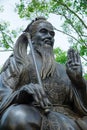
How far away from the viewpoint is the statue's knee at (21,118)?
5.05 meters

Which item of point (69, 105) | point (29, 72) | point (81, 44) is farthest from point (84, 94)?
point (81, 44)

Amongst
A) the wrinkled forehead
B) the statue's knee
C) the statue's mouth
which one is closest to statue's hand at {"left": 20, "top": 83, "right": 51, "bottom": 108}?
the statue's knee

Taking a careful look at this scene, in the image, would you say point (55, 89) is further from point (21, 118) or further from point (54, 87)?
point (21, 118)

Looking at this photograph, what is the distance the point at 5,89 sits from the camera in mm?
5707

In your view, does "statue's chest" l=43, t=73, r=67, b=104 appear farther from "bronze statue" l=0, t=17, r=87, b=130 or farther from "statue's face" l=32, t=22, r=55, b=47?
"statue's face" l=32, t=22, r=55, b=47

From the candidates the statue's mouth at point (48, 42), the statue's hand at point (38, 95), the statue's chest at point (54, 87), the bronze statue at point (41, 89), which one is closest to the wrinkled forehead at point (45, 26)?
the bronze statue at point (41, 89)

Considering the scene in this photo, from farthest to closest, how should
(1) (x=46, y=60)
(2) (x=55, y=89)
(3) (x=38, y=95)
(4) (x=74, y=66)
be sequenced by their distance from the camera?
(1) (x=46, y=60), (2) (x=55, y=89), (4) (x=74, y=66), (3) (x=38, y=95)

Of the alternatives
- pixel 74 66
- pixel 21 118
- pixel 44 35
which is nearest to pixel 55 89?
pixel 74 66

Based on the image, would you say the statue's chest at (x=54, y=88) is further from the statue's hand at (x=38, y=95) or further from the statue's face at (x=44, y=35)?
the statue's hand at (x=38, y=95)

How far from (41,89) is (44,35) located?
119 cm

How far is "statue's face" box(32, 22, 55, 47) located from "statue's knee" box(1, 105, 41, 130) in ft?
3.84

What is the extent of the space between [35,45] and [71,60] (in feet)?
2.46

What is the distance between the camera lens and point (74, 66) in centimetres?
557

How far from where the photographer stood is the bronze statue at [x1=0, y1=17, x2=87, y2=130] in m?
5.12
